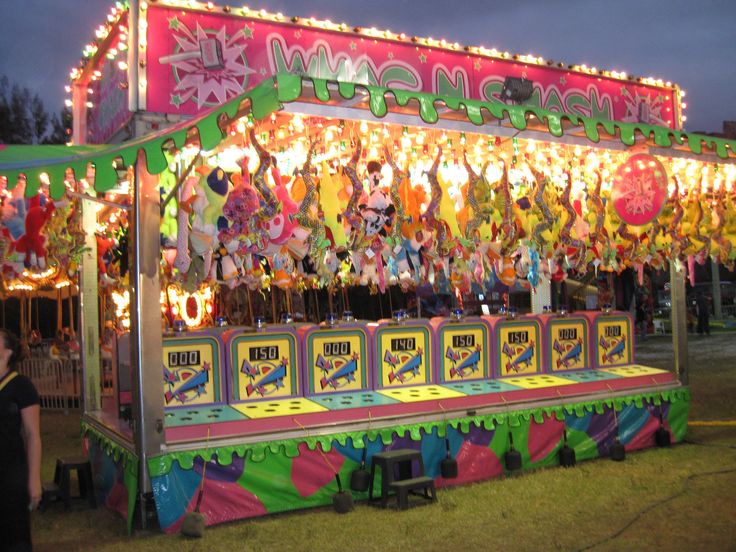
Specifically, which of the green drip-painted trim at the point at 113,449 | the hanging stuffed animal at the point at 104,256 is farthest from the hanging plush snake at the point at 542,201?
the hanging stuffed animal at the point at 104,256

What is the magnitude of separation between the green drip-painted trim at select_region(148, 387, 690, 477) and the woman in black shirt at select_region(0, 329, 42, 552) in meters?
1.25

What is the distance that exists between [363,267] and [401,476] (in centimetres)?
182

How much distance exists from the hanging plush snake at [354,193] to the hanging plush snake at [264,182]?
0.68 m

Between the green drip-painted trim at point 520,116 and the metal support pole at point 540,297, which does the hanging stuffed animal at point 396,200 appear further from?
the metal support pole at point 540,297

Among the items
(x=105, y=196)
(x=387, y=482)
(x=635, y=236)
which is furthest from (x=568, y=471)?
(x=105, y=196)

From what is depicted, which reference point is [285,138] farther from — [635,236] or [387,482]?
[635,236]

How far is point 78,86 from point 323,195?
353 centimetres

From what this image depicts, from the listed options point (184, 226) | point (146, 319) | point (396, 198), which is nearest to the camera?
point (146, 319)

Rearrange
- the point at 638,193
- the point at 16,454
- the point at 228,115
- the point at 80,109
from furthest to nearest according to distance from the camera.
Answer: the point at 80,109, the point at 638,193, the point at 228,115, the point at 16,454

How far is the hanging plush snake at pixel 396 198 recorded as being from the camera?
569 centimetres

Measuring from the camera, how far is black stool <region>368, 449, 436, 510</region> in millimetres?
5344

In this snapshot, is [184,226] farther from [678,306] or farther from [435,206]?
[678,306]

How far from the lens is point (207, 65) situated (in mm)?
5918

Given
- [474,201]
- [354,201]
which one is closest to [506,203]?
[474,201]
